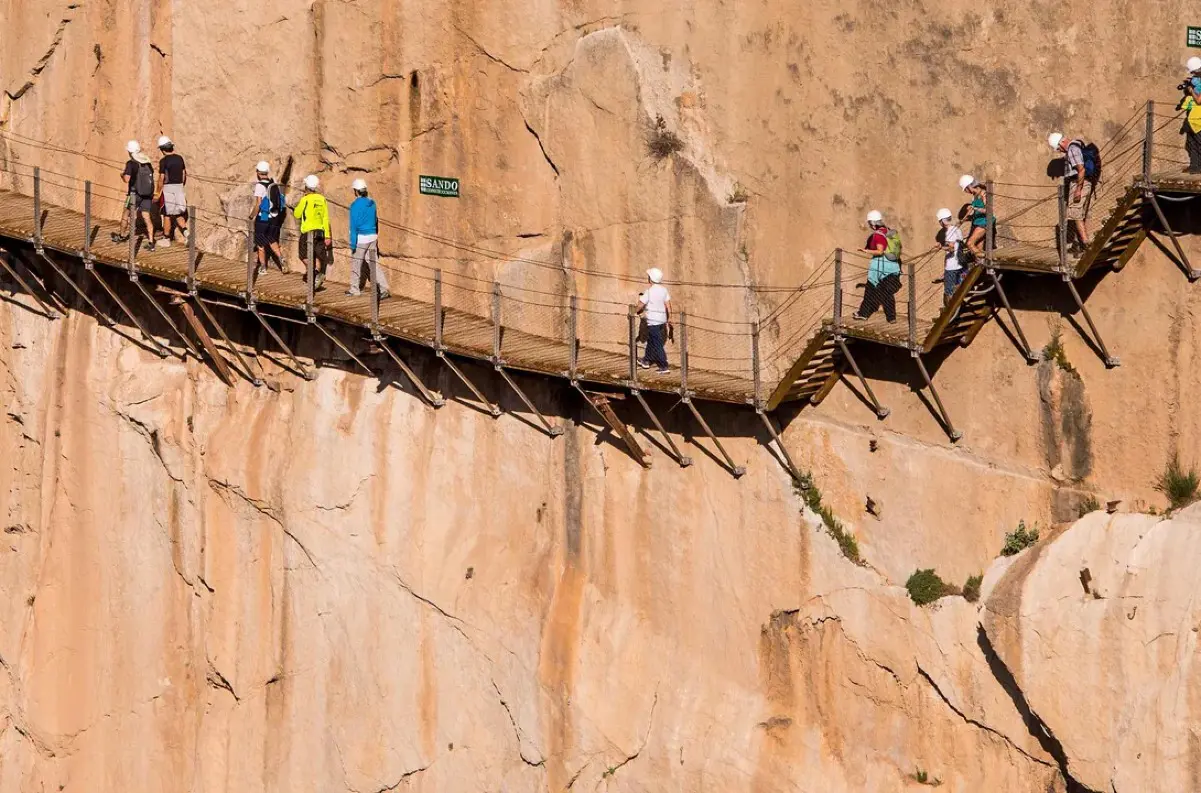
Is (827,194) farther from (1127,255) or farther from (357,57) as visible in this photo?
(357,57)

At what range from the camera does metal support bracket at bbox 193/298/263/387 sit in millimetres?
28859

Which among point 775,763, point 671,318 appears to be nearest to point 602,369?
point 671,318

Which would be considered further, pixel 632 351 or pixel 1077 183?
pixel 632 351

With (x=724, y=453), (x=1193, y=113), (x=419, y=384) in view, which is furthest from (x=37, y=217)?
(x=1193, y=113)

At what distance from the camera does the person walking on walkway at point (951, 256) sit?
25438 mm

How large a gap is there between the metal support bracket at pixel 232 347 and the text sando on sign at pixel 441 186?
2935 millimetres

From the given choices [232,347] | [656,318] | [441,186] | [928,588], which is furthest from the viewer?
[232,347]

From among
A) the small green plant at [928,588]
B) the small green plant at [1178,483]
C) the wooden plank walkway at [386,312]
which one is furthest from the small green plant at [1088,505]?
the wooden plank walkway at [386,312]

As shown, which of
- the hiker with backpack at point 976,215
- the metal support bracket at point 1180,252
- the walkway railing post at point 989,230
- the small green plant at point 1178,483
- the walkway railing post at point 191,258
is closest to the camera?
the metal support bracket at point 1180,252

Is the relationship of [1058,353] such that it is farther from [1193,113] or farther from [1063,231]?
[1193,113]

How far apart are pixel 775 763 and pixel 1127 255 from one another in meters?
6.48

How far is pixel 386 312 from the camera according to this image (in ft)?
91.2

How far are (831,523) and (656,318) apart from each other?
2.83 metres

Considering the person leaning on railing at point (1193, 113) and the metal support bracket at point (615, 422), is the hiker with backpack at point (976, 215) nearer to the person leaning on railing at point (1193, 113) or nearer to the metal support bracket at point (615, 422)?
the person leaning on railing at point (1193, 113)
